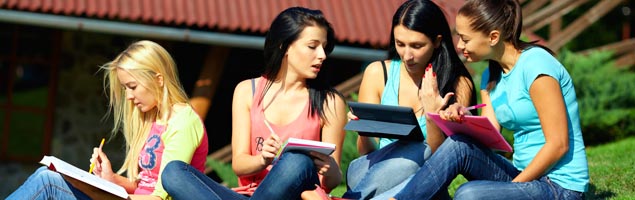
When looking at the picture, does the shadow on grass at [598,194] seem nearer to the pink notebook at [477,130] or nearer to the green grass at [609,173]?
the green grass at [609,173]

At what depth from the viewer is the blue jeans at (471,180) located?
4418mm

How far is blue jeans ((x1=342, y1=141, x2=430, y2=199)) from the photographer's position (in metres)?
4.82

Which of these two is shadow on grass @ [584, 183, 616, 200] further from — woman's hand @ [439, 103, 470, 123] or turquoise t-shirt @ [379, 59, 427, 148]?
woman's hand @ [439, 103, 470, 123]

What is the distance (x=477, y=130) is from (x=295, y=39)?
109 cm

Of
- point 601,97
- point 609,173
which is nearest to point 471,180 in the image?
point 609,173

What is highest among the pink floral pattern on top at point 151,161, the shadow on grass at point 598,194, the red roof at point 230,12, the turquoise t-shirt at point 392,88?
the turquoise t-shirt at point 392,88

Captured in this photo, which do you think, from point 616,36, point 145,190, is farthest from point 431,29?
point 616,36

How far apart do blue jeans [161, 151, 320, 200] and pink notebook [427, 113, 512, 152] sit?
0.59 metres

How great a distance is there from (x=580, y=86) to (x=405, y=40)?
5.22 meters

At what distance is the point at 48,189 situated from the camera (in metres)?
4.71

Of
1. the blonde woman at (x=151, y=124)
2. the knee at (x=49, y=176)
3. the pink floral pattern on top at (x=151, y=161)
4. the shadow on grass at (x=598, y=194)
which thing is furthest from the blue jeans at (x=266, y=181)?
the shadow on grass at (x=598, y=194)

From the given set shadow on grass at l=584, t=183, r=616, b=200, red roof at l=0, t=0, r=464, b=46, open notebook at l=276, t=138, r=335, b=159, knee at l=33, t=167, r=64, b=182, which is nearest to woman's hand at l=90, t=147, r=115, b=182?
knee at l=33, t=167, r=64, b=182

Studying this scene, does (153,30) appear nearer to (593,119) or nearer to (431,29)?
(593,119)

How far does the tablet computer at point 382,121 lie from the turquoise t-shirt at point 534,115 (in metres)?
0.42
